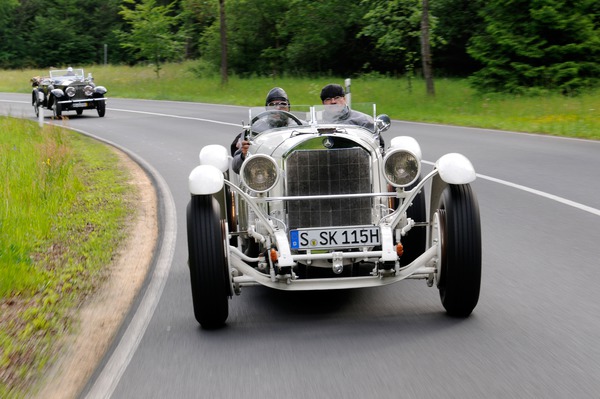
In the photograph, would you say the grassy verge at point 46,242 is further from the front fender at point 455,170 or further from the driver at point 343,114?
the front fender at point 455,170

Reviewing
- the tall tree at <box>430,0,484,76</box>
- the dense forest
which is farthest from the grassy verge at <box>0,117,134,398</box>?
A: the tall tree at <box>430,0,484,76</box>

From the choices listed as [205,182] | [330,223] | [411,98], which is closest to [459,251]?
[330,223]

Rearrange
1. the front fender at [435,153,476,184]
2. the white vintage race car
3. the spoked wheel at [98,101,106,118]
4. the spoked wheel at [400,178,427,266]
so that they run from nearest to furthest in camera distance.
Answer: the white vintage race car
the front fender at [435,153,476,184]
the spoked wheel at [400,178,427,266]
the spoked wheel at [98,101,106,118]

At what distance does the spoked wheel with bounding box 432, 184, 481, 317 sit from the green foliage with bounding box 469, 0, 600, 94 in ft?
76.2

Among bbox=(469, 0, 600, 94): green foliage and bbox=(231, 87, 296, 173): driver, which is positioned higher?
bbox=(469, 0, 600, 94): green foliage

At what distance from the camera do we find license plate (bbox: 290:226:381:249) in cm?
590

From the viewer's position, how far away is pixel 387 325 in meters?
5.85

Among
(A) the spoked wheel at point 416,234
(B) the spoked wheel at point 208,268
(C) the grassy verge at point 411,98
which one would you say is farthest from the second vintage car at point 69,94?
(B) the spoked wheel at point 208,268

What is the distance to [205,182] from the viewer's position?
6027 mm

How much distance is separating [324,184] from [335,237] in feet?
1.62

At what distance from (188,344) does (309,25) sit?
44565 mm

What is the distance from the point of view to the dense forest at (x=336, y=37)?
1141 inches

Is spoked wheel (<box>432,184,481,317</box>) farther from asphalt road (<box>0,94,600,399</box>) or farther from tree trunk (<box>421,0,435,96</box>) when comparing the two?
tree trunk (<box>421,0,435,96</box>)

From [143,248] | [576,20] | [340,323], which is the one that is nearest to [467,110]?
[576,20]
